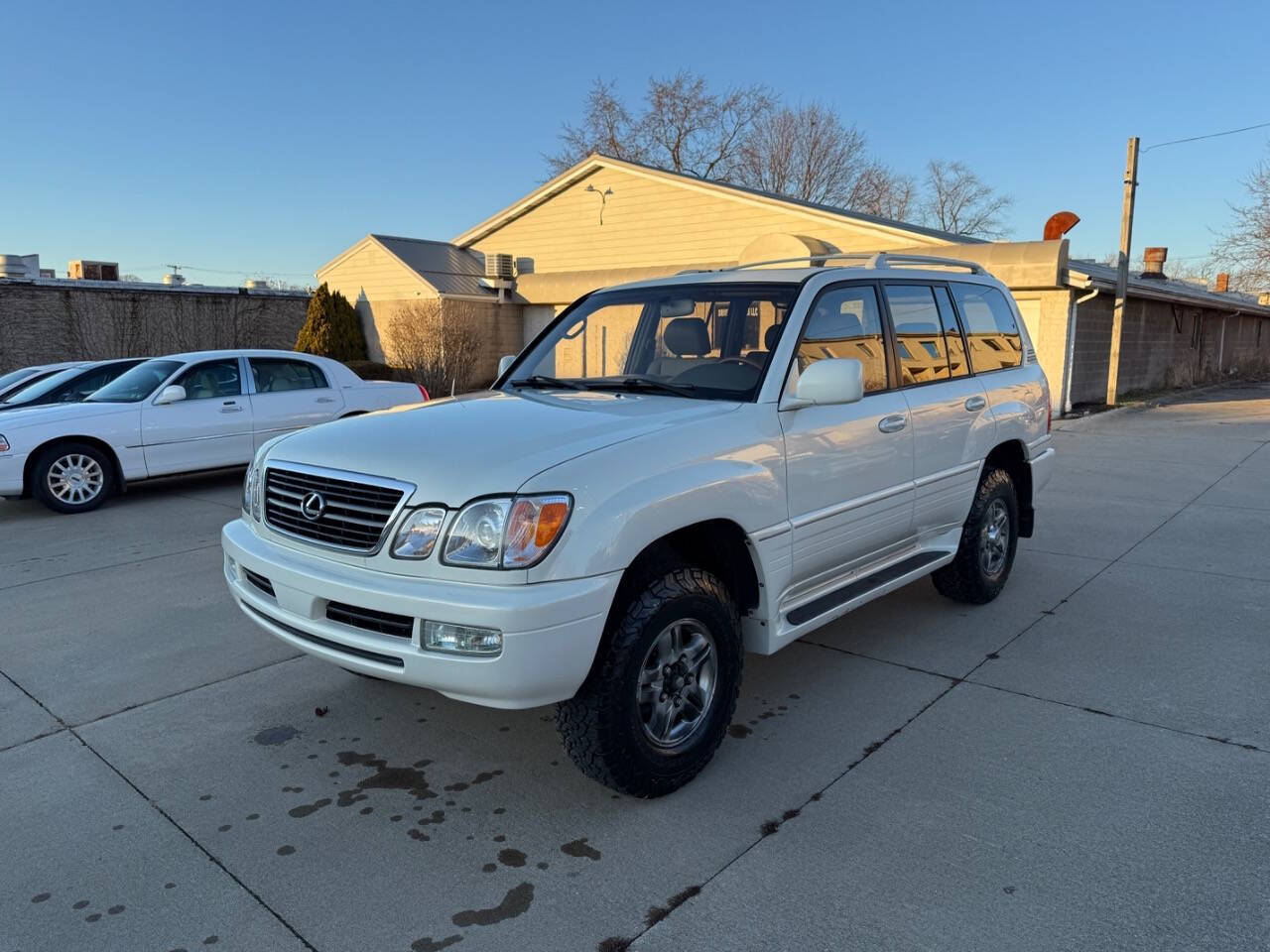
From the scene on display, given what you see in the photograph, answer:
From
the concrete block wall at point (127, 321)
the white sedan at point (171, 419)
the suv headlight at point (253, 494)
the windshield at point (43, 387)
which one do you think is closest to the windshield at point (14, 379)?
the windshield at point (43, 387)

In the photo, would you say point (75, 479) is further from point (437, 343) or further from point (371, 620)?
point (437, 343)

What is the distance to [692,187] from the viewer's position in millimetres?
20969

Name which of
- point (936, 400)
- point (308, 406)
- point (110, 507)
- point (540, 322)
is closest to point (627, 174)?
point (540, 322)

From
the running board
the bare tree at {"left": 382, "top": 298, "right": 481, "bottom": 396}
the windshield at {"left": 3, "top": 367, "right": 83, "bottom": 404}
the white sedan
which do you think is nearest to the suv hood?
the running board

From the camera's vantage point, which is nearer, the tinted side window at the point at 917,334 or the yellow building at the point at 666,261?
the tinted side window at the point at 917,334

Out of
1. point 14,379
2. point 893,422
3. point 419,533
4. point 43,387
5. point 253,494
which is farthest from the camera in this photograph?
point 14,379

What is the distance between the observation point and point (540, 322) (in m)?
23.7

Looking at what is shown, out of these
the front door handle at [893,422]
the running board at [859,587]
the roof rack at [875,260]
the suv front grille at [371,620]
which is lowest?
the running board at [859,587]

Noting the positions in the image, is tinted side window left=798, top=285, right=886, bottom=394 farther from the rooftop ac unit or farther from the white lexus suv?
the rooftop ac unit

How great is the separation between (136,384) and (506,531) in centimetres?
848

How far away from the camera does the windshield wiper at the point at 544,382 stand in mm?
4352

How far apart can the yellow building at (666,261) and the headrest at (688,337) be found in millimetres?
12894

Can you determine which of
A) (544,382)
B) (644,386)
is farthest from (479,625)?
(544,382)

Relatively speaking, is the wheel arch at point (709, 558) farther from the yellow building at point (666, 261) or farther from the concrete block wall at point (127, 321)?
the concrete block wall at point (127, 321)
